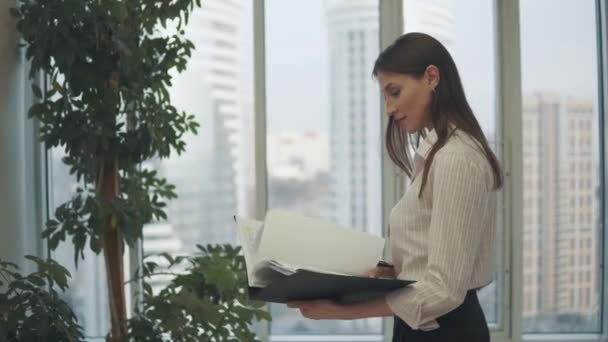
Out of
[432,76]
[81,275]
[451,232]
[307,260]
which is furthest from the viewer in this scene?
[81,275]

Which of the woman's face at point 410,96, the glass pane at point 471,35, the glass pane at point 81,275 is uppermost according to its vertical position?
the glass pane at point 471,35

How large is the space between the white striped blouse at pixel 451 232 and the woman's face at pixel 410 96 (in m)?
0.06

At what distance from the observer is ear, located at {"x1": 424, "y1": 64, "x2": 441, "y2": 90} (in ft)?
4.00

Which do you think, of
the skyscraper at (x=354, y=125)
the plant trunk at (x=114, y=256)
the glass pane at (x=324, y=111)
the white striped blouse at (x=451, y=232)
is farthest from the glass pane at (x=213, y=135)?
the white striped blouse at (x=451, y=232)

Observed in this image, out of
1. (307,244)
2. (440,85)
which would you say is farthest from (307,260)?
(440,85)

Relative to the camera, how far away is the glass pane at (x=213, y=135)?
3.54 metres

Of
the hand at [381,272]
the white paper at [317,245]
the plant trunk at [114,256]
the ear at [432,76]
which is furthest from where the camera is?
the plant trunk at [114,256]

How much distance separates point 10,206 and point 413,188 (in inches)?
91.5

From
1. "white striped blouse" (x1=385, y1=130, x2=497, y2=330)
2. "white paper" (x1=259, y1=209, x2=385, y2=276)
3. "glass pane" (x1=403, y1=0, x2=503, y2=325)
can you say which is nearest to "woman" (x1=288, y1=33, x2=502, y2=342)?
"white striped blouse" (x1=385, y1=130, x2=497, y2=330)

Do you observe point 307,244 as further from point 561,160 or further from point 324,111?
point 561,160

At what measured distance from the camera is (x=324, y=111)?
3.57 meters

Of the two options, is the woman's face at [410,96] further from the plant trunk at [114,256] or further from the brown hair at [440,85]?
the plant trunk at [114,256]

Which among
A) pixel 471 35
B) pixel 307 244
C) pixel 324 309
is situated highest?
pixel 471 35

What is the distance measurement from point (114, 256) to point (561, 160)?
7.52 ft
